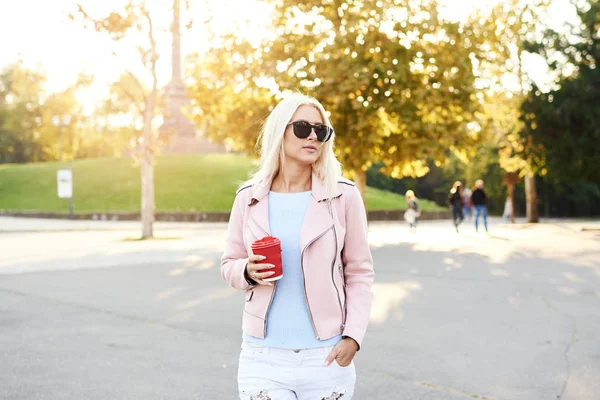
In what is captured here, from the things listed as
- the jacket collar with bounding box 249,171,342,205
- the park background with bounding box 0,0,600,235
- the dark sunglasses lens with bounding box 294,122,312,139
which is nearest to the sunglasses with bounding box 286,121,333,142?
the dark sunglasses lens with bounding box 294,122,312,139

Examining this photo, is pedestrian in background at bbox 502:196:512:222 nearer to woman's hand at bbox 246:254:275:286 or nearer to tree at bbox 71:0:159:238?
tree at bbox 71:0:159:238

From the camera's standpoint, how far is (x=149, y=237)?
83.3 feet

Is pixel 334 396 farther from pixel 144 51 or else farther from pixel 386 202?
pixel 386 202

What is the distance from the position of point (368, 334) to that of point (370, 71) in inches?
622

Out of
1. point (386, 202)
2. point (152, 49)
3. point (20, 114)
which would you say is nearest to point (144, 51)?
point (152, 49)

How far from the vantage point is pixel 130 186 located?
54.8m

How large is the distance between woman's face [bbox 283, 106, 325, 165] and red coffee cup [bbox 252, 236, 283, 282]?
420 mm

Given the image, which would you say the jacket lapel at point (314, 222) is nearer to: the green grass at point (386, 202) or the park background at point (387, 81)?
the park background at point (387, 81)

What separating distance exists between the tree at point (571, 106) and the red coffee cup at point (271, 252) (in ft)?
95.9

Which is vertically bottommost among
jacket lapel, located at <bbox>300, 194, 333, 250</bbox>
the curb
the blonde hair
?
the curb

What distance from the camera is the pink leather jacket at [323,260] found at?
2834mm

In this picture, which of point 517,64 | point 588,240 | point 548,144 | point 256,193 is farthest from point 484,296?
point 517,64

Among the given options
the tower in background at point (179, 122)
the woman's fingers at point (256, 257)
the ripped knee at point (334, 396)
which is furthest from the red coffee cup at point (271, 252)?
the tower in background at point (179, 122)

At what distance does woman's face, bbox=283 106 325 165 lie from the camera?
9.77 ft
